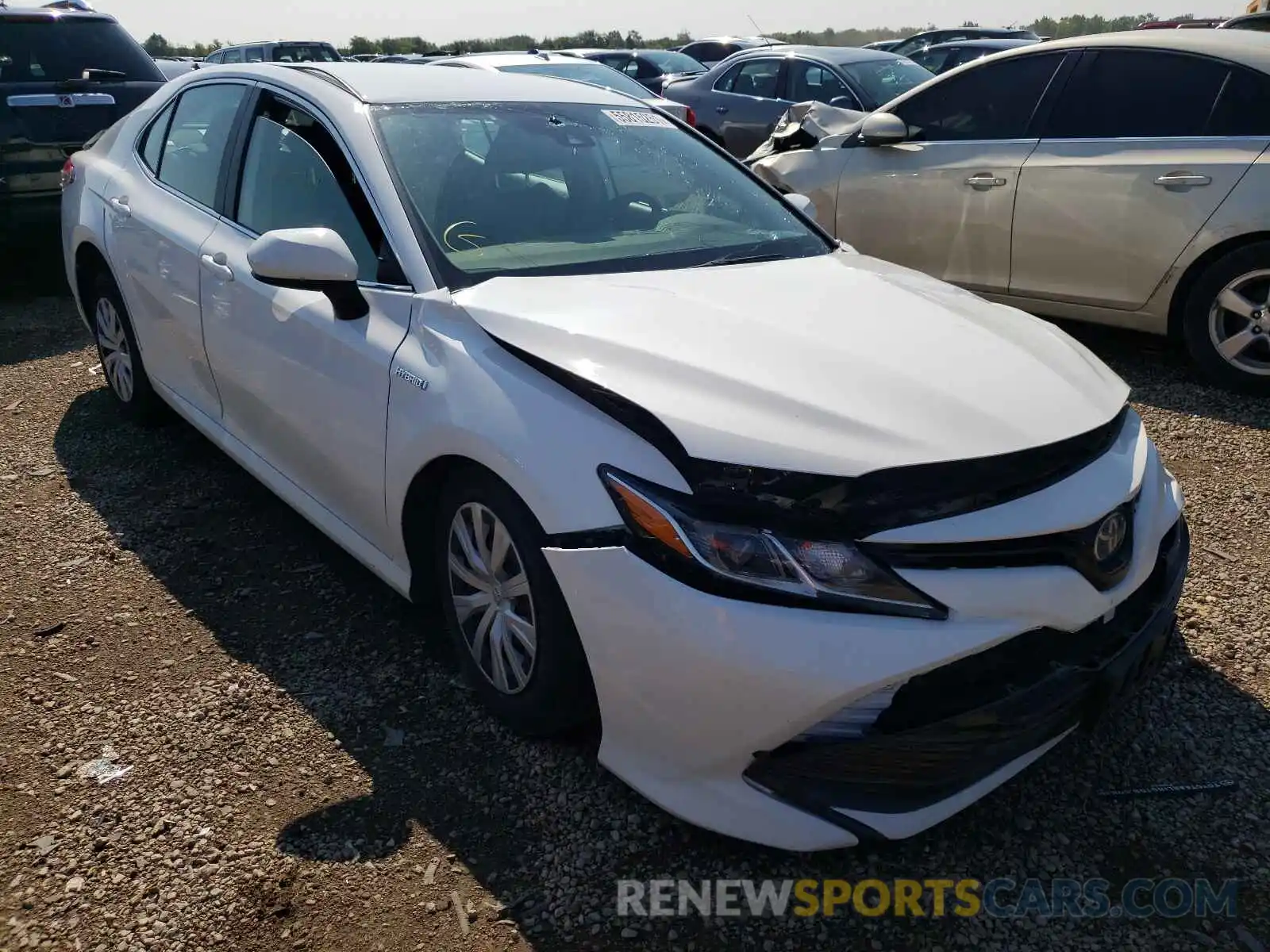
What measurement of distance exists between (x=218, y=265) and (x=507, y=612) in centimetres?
175

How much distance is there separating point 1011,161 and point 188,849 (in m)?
5.05

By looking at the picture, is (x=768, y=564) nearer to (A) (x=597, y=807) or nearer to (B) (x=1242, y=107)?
(A) (x=597, y=807)

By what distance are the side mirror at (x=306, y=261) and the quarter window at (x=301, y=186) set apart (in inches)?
5.7

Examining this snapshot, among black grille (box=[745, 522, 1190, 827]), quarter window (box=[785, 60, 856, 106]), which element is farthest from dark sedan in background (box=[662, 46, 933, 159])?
black grille (box=[745, 522, 1190, 827])

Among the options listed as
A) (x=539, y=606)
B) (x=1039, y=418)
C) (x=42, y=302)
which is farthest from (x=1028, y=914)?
(x=42, y=302)

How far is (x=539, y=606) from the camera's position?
229cm

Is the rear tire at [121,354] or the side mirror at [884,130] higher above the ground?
the side mirror at [884,130]

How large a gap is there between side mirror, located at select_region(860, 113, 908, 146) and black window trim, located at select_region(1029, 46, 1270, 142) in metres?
0.73

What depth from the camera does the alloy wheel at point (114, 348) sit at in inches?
175

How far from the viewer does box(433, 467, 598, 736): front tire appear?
2.29m

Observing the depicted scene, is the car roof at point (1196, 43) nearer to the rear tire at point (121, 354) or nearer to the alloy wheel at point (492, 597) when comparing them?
the alloy wheel at point (492, 597)

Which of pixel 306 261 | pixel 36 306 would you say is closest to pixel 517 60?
pixel 36 306

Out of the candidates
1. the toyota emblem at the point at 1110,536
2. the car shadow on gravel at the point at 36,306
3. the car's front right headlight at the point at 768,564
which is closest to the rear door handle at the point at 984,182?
the toyota emblem at the point at 1110,536

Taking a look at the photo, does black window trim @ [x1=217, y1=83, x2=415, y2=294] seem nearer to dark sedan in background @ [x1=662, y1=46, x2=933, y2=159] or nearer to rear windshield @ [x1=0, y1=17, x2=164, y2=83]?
rear windshield @ [x1=0, y1=17, x2=164, y2=83]
